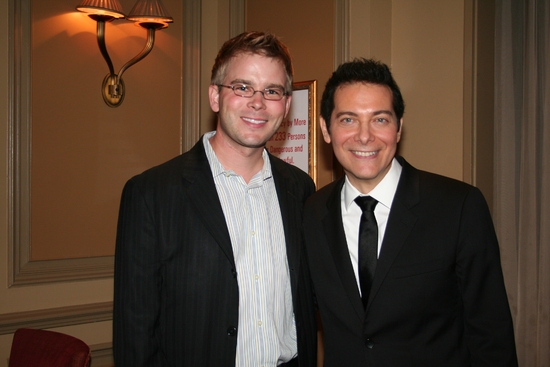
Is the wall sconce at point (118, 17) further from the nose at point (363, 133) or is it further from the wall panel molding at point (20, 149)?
the nose at point (363, 133)

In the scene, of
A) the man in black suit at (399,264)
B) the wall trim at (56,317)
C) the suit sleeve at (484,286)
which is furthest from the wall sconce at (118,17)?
the suit sleeve at (484,286)

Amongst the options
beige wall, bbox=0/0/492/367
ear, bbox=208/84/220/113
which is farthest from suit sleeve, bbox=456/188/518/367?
beige wall, bbox=0/0/492/367

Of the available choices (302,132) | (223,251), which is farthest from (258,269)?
(302,132)

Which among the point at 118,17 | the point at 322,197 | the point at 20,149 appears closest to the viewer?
the point at 322,197

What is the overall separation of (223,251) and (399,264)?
1.79 ft

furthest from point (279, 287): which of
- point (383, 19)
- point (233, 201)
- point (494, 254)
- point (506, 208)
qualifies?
point (383, 19)

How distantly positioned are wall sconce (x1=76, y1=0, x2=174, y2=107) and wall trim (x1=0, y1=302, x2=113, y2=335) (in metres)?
1.17

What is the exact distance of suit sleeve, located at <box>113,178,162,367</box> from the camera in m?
1.66

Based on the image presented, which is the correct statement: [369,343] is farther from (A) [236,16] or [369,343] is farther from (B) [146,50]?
(A) [236,16]

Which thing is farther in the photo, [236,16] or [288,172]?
[236,16]

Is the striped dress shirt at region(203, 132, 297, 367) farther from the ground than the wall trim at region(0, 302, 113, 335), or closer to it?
farther from the ground

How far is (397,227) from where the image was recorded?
5.46 ft

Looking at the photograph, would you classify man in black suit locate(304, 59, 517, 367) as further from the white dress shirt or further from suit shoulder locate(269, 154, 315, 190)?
suit shoulder locate(269, 154, 315, 190)

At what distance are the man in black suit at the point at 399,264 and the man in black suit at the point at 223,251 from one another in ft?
0.56
